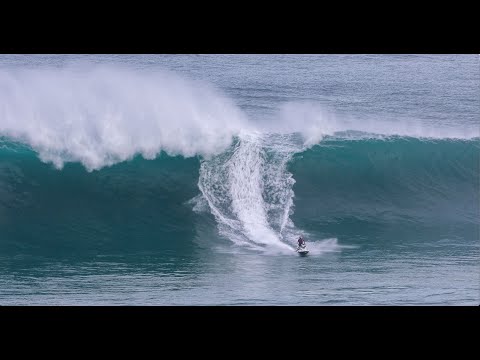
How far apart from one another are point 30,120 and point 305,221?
5.91 meters

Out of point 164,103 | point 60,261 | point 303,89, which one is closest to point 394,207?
point 303,89

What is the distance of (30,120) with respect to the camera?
63.8ft

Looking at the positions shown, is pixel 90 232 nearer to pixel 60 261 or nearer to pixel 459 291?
pixel 60 261

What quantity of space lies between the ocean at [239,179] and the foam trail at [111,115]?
33 millimetres

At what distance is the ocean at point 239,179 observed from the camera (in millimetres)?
15891

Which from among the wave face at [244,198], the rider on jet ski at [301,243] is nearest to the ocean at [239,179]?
the wave face at [244,198]

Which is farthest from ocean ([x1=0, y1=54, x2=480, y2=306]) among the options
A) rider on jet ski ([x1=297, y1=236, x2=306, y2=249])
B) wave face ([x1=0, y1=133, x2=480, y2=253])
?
rider on jet ski ([x1=297, y1=236, x2=306, y2=249])

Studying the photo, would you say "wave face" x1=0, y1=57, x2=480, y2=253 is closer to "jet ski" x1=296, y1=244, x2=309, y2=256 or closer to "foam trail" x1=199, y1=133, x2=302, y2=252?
"foam trail" x1=199, y1=133, x2=302, y2=252

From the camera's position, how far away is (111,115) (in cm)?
1950

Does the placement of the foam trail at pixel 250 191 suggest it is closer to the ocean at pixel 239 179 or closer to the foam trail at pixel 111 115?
the ocean at pixel 239 179

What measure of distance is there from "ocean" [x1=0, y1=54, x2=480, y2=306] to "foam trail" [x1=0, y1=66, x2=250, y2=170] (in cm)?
3

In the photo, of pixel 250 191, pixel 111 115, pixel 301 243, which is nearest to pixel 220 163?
pixel 250 191

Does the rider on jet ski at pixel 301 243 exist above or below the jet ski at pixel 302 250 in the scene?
above

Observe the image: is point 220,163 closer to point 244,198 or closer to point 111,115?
point 244,198
